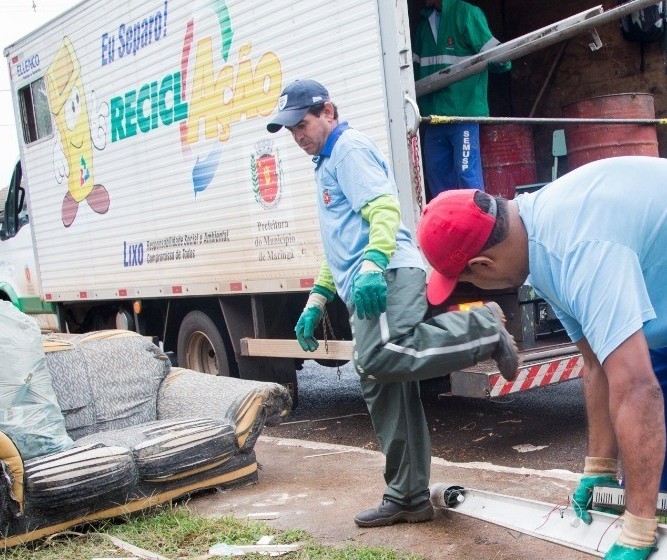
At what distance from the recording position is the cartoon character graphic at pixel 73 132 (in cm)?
841

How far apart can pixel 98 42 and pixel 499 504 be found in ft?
20.4

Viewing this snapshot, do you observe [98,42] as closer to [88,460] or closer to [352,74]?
[352,74]

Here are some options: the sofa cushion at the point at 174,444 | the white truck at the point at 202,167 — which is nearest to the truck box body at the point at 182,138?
the white truck at the point at 202,167

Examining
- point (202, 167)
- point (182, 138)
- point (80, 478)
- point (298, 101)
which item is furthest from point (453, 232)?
point (182, 138)

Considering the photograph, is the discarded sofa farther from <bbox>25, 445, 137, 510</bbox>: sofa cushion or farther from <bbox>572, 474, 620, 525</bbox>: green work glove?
<bbox>572, 474, 620, 525</bbox>: green work glove

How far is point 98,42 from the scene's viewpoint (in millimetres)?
8070

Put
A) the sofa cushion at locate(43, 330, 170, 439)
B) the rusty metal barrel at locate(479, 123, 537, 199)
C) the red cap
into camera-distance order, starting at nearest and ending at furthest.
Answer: the red cap, the sofa cushion at locate(43, 330, 170, 439), the rusty metal barrel at locate(479, 123, 537, 199)

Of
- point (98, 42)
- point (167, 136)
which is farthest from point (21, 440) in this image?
point (98, 42)

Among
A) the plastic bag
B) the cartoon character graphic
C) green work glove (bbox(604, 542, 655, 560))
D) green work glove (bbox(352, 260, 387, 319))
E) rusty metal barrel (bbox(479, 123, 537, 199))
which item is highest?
the cartoon character graphic

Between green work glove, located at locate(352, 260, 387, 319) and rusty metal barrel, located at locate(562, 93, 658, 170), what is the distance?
3.42 meters

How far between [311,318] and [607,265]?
2045 millimetres

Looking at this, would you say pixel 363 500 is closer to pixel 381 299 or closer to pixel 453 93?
pixel 381 299

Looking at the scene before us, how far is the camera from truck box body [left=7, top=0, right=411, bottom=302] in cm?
582

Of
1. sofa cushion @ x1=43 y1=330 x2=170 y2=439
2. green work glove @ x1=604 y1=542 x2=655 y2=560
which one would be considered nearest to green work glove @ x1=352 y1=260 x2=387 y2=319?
green work glove @ x1=604 y1=542 x2=655 y2=560
